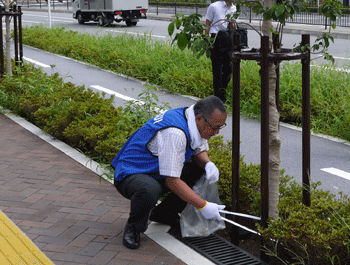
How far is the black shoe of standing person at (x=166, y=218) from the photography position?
4289 millimetres

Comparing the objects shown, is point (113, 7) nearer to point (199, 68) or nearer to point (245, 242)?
point (199, 68)

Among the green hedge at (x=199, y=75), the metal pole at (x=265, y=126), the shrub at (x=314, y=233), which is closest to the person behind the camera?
the shrub at (x=314, y=233)

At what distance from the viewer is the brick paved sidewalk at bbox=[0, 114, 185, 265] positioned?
3.83 metres

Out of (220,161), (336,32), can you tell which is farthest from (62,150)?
(336,32)

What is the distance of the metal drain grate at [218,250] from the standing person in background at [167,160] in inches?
11.2

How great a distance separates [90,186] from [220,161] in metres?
1.34

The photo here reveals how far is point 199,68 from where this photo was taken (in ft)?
34.6

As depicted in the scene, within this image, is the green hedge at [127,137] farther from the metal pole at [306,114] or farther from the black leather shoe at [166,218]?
the black leather shoe at [166,218]

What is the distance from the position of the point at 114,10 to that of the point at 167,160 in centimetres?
2459

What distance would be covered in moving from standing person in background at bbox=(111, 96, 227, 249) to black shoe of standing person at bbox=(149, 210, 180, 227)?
0.26 metres

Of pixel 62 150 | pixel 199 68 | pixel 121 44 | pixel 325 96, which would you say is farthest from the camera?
pixel 121 44

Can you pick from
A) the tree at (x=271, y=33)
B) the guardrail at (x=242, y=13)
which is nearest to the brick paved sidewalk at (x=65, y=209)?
the tree at (x=271, y=33)

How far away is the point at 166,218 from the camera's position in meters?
4.30

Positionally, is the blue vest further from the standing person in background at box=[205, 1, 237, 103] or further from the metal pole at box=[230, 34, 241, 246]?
the standing person in background at box=[205, 1, 237, 103]
